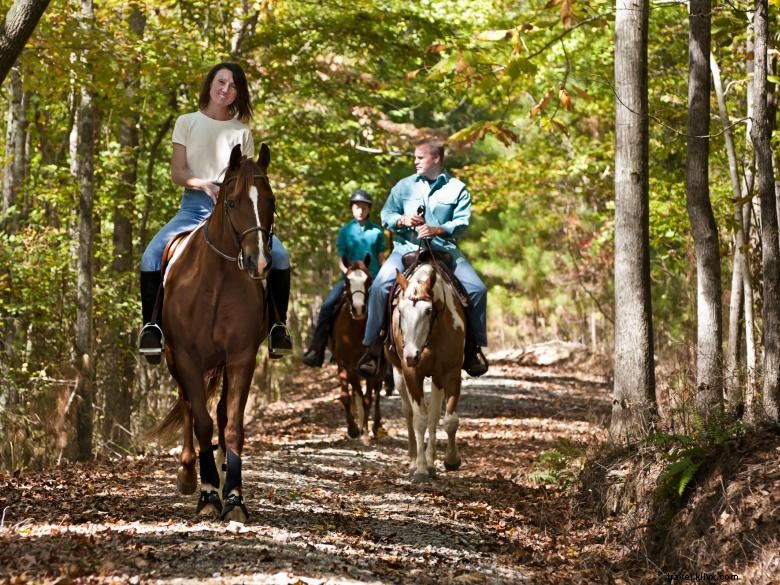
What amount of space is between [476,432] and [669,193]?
19.1 feet

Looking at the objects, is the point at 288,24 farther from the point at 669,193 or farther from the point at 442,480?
the point at 442,480

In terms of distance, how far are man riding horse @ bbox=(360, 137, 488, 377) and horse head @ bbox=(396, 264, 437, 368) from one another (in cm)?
77

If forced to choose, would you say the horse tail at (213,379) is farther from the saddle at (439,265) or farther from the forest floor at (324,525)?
the saddle at (439,265)

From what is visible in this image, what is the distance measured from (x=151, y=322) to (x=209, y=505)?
146cm

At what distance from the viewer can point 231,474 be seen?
7.67m

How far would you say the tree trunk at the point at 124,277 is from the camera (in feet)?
54.5

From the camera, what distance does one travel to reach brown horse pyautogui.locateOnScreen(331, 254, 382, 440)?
46.6ft

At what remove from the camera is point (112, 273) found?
17.5 m

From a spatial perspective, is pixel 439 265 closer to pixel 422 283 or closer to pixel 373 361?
pixel 422 283

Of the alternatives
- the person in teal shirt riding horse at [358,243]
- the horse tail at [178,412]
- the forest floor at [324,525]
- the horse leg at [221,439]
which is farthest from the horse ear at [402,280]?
the person in teal shirt riding horse at [358,243]

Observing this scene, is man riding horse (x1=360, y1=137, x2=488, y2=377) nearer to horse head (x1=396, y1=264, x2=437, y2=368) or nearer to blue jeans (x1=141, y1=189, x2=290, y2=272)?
horse head (x1=396, y1=264, x2=437, y2=368)

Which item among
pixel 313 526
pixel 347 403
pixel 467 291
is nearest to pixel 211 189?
pixel 313 526

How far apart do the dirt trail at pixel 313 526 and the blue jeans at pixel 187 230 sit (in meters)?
1.89

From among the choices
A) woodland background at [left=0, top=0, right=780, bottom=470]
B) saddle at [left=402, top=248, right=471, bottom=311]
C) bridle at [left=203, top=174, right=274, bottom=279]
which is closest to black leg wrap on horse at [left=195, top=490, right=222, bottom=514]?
bridle at [left=203, top=174, right=274, bottom=279]
